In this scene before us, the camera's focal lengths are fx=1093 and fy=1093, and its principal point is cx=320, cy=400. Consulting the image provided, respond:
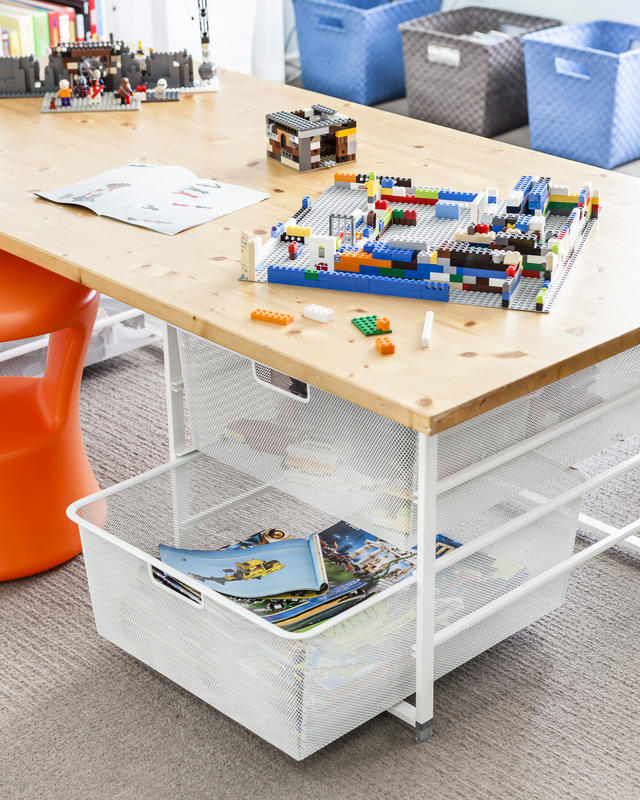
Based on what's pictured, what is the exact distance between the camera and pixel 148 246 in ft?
5.33

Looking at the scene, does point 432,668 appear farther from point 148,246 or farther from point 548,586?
point 148,246

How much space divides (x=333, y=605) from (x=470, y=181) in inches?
29.3

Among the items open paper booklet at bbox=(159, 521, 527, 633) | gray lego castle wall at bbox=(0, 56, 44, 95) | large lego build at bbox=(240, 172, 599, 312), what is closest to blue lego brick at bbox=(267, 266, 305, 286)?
large lego build at bbox=(240, 172, 599, 312)

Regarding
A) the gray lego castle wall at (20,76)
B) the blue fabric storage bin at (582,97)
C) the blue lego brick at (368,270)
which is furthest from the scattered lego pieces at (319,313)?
the blue fabric storage bin at (582,97)

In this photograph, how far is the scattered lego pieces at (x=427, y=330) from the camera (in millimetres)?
1339

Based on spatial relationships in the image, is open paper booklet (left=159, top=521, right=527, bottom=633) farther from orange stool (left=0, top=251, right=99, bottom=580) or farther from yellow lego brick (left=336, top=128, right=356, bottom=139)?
yellow lego brick (left=336, top=128, right=356, bottom=139)

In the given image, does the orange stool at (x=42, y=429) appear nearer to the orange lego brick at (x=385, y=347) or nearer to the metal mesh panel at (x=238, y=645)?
the metal mesh panel at (x=238, y=645)

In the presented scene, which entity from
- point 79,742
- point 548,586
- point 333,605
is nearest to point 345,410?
point 333,605

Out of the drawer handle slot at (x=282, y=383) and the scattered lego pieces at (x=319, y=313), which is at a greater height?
the scattered lego pieces at (x=319, y=313)

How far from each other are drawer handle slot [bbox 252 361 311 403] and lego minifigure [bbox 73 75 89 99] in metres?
1.01

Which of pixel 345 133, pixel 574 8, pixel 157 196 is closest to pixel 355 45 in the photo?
pixel 574 8

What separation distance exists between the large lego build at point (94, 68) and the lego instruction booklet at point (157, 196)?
50cm

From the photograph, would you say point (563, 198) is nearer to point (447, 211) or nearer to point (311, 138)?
point (447, 211)

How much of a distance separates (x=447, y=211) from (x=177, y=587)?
70 centimetres
